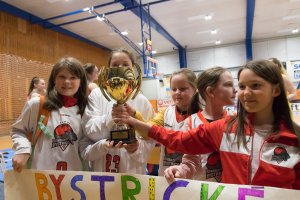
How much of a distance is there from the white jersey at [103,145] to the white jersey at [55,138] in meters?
0.06

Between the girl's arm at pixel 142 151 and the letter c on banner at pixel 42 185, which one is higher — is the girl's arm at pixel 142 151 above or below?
above

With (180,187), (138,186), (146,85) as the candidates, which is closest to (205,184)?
(180,187)

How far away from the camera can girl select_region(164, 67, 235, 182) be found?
125 cm

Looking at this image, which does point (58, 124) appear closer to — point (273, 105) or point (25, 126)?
point (25, 126)

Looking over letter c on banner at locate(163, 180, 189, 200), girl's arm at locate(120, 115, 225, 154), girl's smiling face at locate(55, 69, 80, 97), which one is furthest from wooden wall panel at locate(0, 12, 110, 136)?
letter c on banner at locate(163, 180, 189, 200)

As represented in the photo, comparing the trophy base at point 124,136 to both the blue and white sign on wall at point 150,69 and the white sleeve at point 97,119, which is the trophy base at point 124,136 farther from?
the blue and white sign on wall at point 150,69

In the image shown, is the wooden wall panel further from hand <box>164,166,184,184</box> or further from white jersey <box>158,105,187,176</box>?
hand <box>164,166,184,184</box>

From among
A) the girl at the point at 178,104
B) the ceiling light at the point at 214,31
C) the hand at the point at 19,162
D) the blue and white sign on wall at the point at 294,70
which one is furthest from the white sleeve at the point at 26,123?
the blue and white sign on wall at the point at 294,70

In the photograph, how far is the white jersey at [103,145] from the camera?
1317 millimetres

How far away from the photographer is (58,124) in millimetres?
1419

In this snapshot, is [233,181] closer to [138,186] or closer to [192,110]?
[138,186]

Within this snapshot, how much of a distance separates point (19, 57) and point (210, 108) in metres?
7.00

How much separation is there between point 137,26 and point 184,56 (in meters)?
4.50

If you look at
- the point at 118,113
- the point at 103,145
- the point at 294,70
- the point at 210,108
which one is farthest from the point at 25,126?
the point at 294,70
